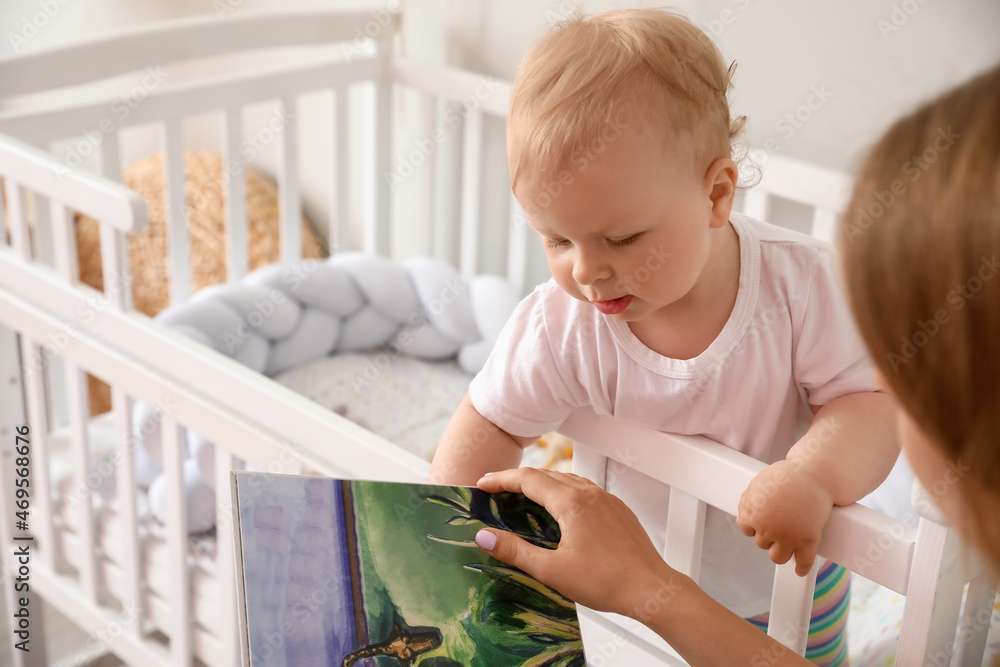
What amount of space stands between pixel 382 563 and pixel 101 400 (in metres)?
1.75

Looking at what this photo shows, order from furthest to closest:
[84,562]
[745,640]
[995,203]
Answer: [84,562] → [745,640] → [995,203]

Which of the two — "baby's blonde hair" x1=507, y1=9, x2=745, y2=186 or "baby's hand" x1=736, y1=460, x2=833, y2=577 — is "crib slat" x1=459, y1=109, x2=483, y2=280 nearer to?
"baby's blonde hair" x1=507, y1=9, x2=745, y2=186

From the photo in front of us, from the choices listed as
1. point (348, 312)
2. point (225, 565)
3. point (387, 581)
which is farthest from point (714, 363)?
point (348, 312)

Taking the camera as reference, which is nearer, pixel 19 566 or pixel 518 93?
pixel 518 93

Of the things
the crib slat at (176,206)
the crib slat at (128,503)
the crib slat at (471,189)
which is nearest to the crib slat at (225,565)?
the crib slat at (128,503)

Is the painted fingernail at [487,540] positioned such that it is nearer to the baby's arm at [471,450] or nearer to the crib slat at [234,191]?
the baby's arm at [471,450]

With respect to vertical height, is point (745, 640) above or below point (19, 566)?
above

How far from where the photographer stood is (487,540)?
62 centimetres

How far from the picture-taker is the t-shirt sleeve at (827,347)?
72 centimetres

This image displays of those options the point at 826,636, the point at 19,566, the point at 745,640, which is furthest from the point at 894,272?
the point at 19,566

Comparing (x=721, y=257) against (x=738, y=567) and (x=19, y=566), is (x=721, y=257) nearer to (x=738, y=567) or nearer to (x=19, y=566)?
(x=738, y=567)

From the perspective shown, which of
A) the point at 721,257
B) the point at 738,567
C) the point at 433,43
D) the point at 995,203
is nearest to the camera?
the point at 995,203

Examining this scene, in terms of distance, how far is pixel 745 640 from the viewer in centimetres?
59

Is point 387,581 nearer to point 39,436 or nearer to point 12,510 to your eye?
point 39,436
